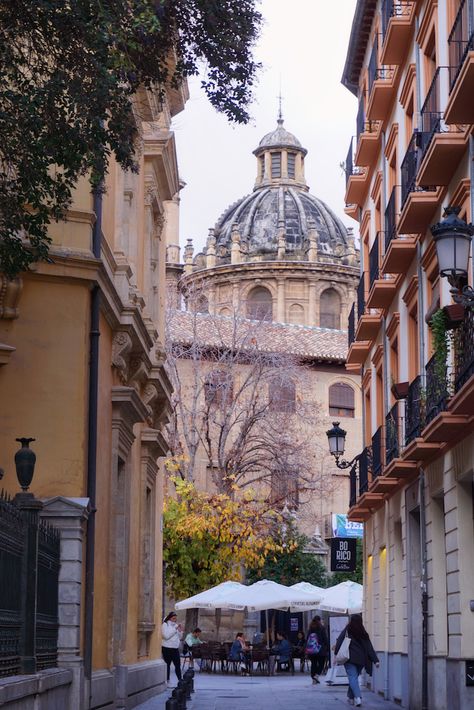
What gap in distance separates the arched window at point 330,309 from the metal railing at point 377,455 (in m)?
61.0

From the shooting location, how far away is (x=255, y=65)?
1295 centimetres

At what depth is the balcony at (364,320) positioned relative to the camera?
27484 millimetres

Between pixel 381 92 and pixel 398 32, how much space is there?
7.85ft

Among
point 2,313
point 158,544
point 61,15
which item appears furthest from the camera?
point 158,544

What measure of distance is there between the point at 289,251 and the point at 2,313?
242ft

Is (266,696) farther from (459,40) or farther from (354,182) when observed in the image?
(459,40)

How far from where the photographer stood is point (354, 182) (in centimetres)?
3028

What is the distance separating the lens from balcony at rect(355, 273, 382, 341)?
27.5m

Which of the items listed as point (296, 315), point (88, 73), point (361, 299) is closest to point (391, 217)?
point (361, 299)

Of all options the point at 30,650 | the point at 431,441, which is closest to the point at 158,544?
the point at 431,441

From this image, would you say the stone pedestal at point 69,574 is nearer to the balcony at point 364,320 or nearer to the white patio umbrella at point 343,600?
the balcony at point 364,320

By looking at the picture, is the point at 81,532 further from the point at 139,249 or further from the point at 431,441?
the point at 139,249

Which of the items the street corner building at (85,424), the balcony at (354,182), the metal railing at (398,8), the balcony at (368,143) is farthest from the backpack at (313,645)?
the metal railing at (398,8)

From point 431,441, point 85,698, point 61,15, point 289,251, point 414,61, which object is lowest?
point 85,698
